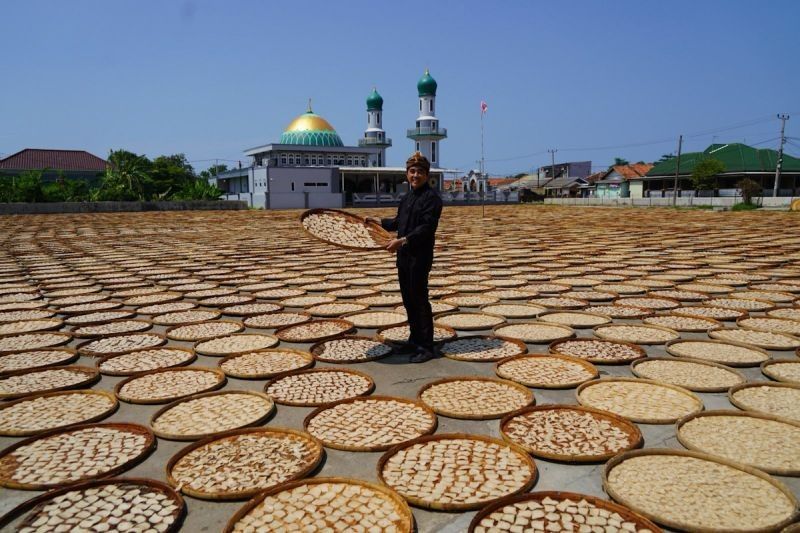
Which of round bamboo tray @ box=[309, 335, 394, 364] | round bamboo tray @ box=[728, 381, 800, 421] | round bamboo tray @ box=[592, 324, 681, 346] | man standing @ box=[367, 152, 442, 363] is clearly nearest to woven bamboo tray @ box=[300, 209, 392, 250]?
man standing @ box=[367, 152, 442, 363]

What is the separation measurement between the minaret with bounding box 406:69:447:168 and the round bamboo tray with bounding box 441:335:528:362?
46.9m

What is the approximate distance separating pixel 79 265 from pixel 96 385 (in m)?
6.94

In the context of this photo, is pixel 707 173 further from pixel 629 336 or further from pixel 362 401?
pixel 362 401

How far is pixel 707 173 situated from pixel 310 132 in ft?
105

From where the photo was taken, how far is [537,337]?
4.53 meters

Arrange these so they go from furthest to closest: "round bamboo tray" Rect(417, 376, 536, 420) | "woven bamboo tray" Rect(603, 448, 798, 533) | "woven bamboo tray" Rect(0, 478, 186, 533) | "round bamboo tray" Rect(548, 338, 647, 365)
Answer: "round bamboo tray" Rect(548, 338, 647, 365)
"round bamboo tray" Rect(417, 376, 536, 420)
"woven bamboo tray" Rect(0, 478, 186, 533)
"woven bamboo tray" Rect(603, 448, 798, 533)

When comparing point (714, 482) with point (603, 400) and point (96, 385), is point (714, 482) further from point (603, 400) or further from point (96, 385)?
point (96, 385)

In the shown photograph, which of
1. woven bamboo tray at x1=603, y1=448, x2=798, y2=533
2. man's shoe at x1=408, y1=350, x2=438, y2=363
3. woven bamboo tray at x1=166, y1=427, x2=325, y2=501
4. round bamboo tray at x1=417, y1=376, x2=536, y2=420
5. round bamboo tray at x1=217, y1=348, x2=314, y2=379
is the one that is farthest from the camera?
man's shoe at x1=408, y1=350, x2=438, y2=363

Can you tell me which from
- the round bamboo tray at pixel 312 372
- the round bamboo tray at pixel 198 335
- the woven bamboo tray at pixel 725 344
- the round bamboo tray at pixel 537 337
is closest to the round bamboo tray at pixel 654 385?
the woven bamboo tray at pixel 725 344

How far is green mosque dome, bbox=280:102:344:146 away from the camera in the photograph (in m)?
46.0

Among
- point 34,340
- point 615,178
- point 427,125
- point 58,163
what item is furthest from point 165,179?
point 615,178

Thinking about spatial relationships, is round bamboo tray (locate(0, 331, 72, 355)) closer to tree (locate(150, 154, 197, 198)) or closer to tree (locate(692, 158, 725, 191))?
tree (locate(150, 154, 197, 198))

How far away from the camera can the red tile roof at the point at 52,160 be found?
49.1 m

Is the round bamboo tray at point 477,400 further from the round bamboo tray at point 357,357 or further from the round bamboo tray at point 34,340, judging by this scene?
the round bamboo tray at point 34,340
